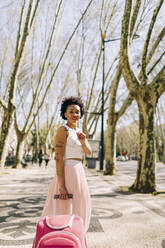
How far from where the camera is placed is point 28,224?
417 centimetres

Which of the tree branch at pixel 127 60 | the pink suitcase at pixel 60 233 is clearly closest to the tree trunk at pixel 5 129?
the tree branch at pixel 127 60

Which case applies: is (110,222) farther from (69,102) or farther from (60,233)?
(60,233)

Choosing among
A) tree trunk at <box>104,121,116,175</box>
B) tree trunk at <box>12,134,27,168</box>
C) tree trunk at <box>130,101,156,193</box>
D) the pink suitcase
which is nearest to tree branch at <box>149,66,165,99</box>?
tree trunk at <box>130,101,156,193</box>

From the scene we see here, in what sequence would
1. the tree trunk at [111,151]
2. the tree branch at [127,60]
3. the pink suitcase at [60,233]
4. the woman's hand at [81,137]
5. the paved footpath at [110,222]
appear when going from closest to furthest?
1. the pink suitcase at [60,233]
2. the woman's hand at [81,137]
3. the paved footpath at [110,222]
4. the tree branch at [127,60]
5. the tree trunk at [111,151]

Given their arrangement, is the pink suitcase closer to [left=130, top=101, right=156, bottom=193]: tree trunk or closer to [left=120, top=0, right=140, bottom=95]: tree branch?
[left=130, top=101, right=156, bottom=193]: tree trunk

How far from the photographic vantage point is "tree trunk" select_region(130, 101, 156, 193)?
→ 24.9ft

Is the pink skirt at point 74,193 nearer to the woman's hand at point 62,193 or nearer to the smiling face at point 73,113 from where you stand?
the woman's hand at point 62,193

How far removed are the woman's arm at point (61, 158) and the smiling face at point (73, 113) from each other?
7.7 inches

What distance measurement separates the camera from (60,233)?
1.94 m

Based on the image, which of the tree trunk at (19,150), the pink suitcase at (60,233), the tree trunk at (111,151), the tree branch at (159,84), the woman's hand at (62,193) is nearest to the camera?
the pink suitcase at (60,233)

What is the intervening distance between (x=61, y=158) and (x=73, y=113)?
0.53m

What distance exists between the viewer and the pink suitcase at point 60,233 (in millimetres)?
1895

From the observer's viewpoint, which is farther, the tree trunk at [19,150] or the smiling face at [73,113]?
the tree trunk at [19,150]

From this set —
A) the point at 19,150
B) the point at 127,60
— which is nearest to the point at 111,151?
the point at 127,60
